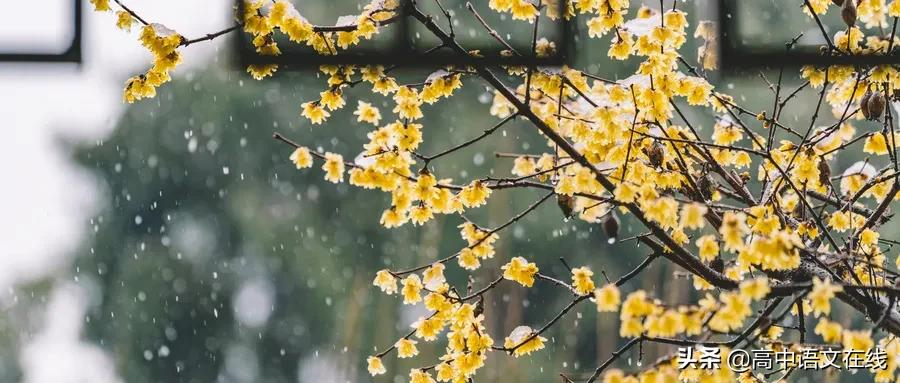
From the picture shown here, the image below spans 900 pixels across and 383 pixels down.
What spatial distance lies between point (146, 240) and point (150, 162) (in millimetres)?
739

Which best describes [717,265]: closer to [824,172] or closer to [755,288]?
[824,172]

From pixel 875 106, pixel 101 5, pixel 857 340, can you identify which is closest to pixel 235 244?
pixel 101 5

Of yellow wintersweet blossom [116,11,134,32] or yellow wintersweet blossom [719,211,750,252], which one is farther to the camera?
yellow wintersweet blossom [116,11,134,32]

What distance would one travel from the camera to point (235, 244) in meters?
8.16

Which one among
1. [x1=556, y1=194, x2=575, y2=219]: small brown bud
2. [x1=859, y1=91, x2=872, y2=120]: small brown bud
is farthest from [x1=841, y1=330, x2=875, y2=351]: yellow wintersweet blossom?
[x1=859, y1=91, x2=872, y2=120]: small brown bud

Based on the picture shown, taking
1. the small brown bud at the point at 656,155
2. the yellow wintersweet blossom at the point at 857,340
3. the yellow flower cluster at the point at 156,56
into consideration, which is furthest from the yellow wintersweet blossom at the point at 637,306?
the yellow flower cluster at the point at 156,56

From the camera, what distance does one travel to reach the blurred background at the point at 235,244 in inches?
301

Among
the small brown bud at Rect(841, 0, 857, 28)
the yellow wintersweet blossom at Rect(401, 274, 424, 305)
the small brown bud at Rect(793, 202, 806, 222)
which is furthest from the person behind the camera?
the small brown bud at Rect(793, 202, 806, 222)

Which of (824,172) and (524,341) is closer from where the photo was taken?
(524,341)

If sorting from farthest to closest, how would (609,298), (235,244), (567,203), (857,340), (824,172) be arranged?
(235,244) → (824,172) → (567,203) → (609,298) → (857,340)

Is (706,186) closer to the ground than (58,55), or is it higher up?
closer to the ground

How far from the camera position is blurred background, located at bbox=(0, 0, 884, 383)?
764 cm

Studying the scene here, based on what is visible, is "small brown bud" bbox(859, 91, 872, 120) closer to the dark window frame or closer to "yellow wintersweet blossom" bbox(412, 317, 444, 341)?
"yellow wintersweet blossom" bbox(412, 317, 444, 341)

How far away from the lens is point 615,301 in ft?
4.54
